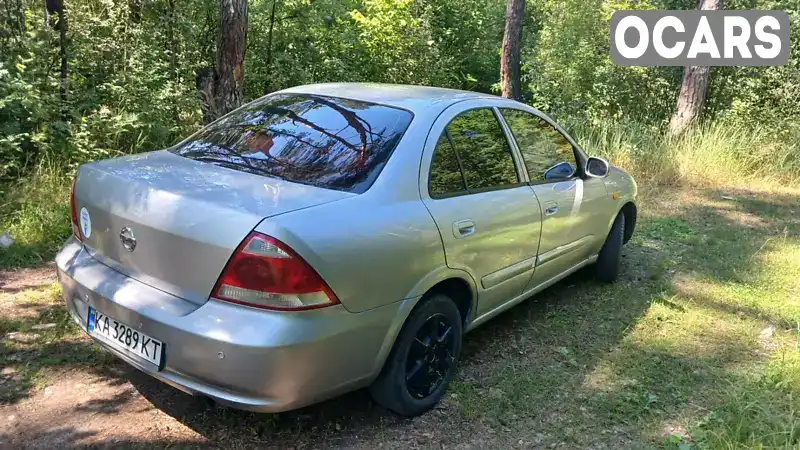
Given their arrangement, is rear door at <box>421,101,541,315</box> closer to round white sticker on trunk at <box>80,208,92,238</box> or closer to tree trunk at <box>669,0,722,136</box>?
round white sticker on trunk at <box>80,208,92,238</box>

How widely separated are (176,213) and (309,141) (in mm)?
882

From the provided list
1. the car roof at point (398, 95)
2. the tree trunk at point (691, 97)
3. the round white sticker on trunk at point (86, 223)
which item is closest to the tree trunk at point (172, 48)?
the car roof at point (398, 95)

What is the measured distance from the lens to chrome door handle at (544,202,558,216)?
3.91 metres

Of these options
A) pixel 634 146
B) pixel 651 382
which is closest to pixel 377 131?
pixel 651 382

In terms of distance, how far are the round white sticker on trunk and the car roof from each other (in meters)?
1.43

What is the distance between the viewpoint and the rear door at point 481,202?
10.2 feet

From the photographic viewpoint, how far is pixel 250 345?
2303 millimetres

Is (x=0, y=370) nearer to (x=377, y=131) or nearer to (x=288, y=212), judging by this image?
(x=288, y=212)

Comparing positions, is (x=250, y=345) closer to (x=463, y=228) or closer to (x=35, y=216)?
(x=463, y=228)

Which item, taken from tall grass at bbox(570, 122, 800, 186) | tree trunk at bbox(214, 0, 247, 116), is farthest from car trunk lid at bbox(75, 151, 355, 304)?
tall grass at bbox(570, 122, 800, 186)

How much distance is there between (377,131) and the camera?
3.16m

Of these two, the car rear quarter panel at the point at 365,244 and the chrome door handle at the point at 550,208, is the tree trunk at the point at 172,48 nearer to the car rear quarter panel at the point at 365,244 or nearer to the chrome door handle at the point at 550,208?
the chrome door handle at the point at 550,208

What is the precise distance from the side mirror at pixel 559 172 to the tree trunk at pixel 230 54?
444cm

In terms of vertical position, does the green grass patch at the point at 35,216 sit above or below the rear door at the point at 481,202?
below
